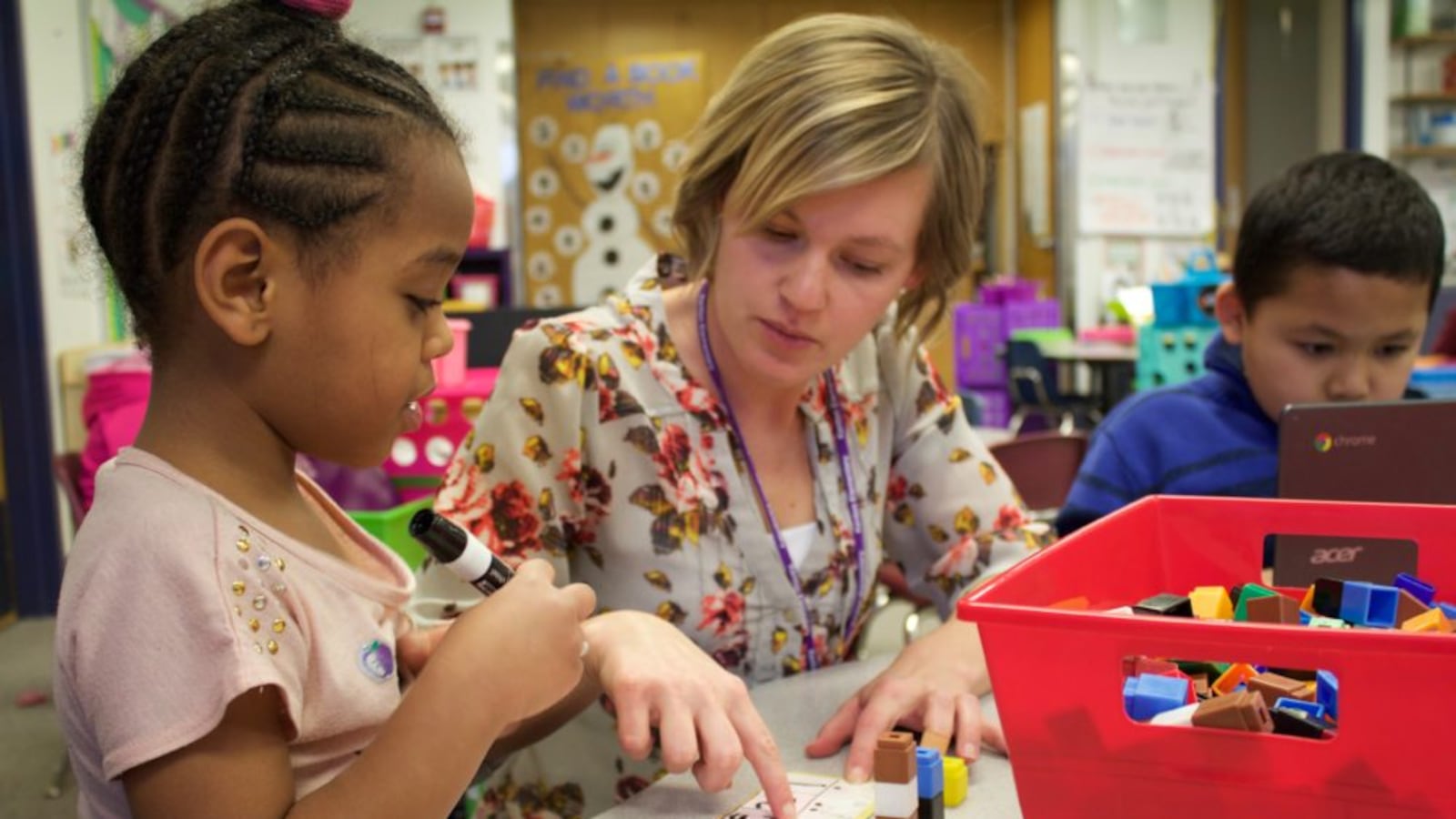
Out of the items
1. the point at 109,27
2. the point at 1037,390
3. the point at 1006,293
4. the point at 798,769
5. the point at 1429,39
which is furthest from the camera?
the point at 1429,39

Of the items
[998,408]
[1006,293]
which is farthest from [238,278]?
[1006,293]

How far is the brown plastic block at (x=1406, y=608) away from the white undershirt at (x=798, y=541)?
679 mm

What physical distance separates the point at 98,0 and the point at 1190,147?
5.94 m

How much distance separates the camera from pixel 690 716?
87 cm

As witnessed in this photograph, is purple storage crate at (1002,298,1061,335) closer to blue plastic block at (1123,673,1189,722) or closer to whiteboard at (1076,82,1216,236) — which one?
whiteboard at (1076,82,1216,236)

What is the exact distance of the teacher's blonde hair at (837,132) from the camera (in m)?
1.22

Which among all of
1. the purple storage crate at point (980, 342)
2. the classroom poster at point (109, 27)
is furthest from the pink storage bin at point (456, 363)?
the purple storage crate at point (980, 342)

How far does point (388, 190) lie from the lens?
2.54 ft

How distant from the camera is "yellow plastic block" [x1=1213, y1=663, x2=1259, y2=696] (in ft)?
2.43

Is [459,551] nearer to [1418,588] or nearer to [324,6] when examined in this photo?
[324,6]

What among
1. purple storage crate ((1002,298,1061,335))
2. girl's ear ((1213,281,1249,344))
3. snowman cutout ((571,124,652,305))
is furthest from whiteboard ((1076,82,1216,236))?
girl's ear ((1213,281,1249,344))

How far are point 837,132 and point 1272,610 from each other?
25.7 inches

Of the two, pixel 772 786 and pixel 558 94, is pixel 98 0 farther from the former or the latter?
pixel 772 786

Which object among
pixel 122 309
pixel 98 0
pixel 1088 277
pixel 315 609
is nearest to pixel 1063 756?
pixel 315 609
